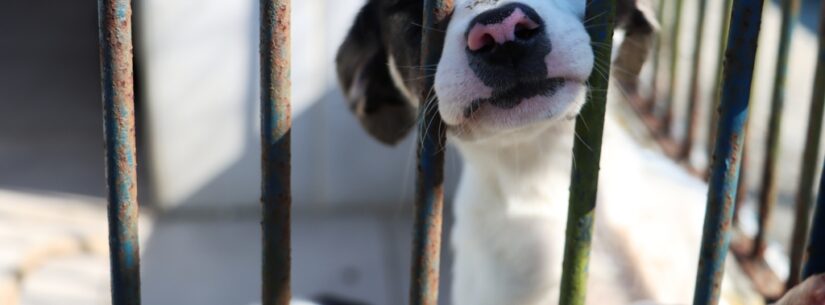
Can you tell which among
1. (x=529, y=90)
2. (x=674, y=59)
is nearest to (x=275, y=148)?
(x=529, y=90)

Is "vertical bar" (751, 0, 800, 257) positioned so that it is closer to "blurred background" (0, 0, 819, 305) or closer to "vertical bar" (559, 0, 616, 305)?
"blurred background" (0, 0, 819, 305)

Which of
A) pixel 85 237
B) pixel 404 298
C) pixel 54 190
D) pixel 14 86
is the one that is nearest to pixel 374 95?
pixel 404 298

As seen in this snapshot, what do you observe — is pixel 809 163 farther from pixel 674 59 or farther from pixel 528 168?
pixel 674 59

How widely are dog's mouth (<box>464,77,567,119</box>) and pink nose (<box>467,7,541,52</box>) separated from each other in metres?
0.09

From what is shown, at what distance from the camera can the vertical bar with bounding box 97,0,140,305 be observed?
106 cm

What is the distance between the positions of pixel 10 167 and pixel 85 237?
2.61ft

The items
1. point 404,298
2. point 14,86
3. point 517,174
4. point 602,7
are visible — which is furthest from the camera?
point 14,86

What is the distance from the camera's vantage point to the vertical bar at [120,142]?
106cm

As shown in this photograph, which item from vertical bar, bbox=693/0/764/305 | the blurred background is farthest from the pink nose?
the blurred background

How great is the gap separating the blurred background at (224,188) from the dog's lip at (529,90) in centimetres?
153

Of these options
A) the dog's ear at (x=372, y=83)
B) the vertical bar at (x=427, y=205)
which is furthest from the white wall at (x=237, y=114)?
the vertical bar at (x=427, y=205)

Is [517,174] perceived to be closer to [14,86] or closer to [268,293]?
[268,293]

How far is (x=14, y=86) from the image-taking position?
4867mm

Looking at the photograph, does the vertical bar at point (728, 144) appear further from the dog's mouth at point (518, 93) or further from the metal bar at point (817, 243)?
the dog's mouth at point (518, 93)
